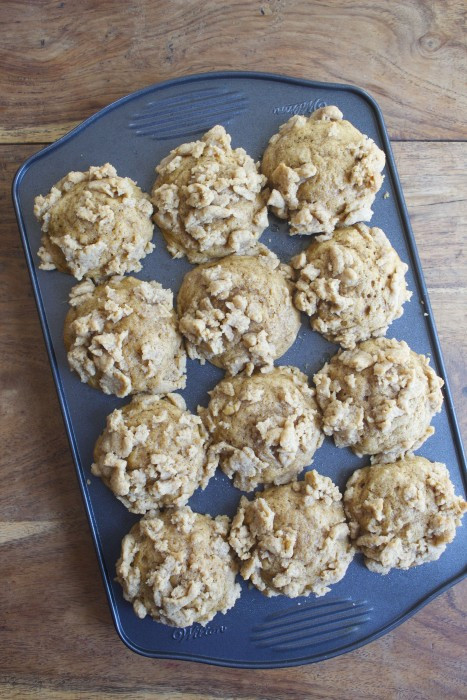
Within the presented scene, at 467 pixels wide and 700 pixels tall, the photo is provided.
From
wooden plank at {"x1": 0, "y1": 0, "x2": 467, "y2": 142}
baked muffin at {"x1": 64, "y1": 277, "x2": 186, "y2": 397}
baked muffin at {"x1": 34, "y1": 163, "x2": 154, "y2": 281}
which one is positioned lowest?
baked muffin at {"x1": 64, "y1": 277, "x2": 186, "y2": 397}

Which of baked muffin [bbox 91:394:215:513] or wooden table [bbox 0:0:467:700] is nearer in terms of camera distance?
baked muffin [bbox 91:394:215:513]

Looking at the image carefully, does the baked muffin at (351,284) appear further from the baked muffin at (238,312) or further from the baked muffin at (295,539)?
the baked muffin at (295,539)

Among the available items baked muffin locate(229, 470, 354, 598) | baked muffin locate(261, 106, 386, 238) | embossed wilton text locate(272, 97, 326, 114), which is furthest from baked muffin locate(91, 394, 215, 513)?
embossed wilton text locate(272, 97, 326, 114)

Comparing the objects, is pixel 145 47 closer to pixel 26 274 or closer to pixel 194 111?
pixel 194 111

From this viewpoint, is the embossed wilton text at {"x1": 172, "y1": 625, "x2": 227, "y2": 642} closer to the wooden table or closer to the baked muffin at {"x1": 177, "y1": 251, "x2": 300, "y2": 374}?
the wooden table

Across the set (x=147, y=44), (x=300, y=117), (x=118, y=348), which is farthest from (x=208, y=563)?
(x=147, y=44)

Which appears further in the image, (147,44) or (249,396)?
(147,44)

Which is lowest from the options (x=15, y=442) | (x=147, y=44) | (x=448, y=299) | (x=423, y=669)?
(x=423, y=669)

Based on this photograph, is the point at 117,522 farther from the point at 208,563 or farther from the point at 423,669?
the point at 423,669
